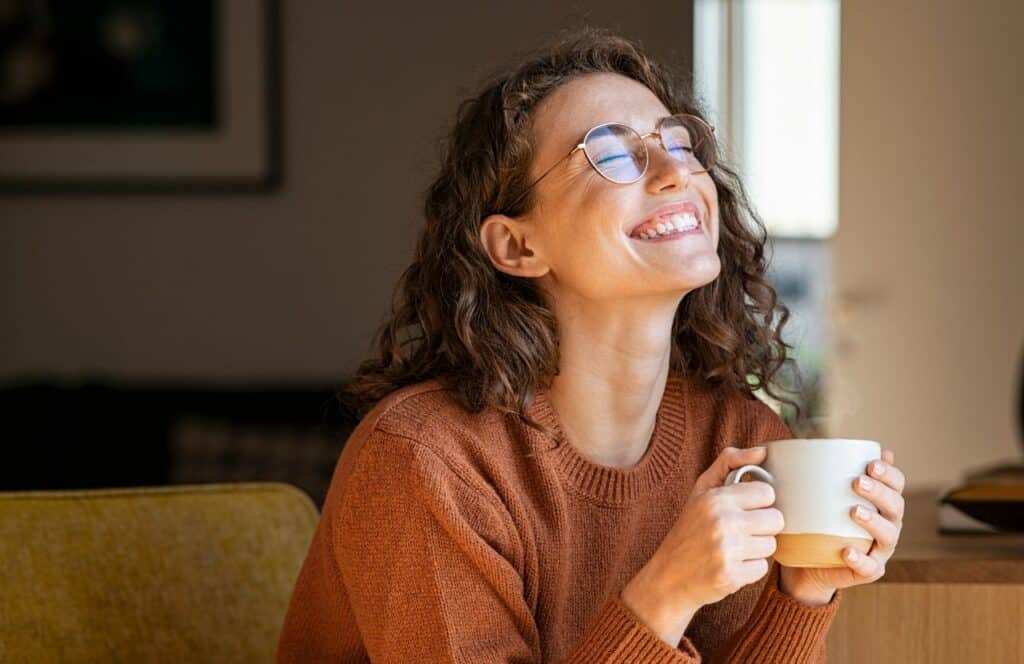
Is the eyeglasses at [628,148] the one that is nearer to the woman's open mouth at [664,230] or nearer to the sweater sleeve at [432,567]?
the woman's open mouth at [664,230]

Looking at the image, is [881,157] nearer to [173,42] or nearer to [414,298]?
[173,42]

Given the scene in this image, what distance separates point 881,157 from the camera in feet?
13.5

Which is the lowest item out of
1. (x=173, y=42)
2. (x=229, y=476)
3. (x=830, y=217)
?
(x=229, y=476)

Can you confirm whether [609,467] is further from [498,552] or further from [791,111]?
[791,111]

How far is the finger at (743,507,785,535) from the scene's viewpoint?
3.44 feet

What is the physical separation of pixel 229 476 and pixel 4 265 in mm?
1015

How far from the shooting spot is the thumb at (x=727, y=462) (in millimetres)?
1102

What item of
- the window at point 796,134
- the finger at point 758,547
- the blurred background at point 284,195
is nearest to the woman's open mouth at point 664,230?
the finger at point 758,547

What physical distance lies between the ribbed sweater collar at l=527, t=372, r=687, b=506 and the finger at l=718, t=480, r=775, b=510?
27 centimetres

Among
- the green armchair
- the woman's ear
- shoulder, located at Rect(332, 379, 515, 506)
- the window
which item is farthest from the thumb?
the window

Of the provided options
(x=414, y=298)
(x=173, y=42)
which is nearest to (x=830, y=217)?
(x=173, y=42)

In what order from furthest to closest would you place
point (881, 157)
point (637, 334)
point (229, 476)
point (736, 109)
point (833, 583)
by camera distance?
point (736, 109), point (881, 157), point (229, 476), point (637, 334), point (833, 583)

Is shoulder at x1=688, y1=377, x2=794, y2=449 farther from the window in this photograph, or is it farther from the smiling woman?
the window

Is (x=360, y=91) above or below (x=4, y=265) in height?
above
